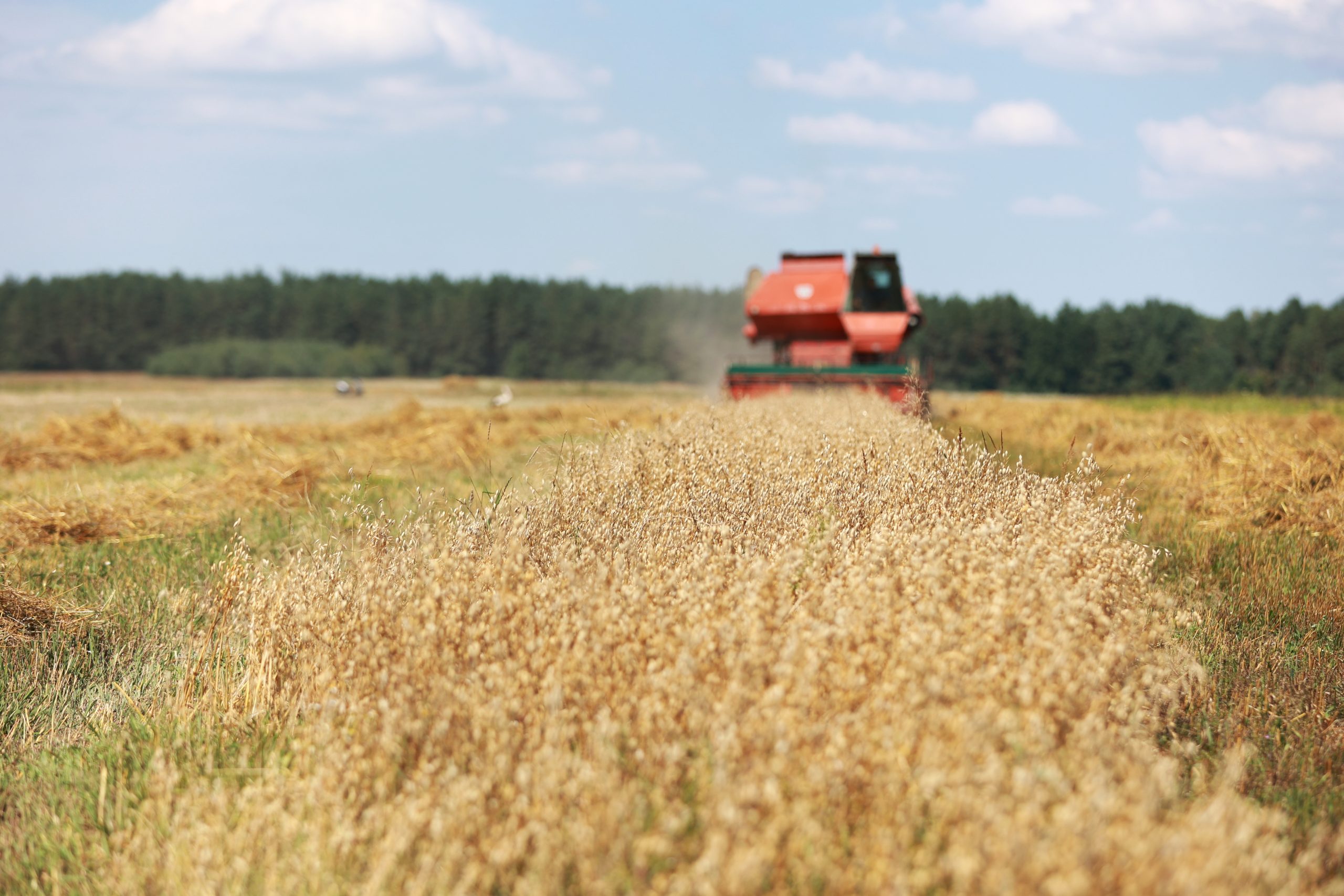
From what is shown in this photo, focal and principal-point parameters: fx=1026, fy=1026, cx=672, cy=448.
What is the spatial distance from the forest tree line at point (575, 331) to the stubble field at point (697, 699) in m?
65.8

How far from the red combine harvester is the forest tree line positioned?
5223 centimetres

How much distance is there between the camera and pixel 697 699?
9.36 feet

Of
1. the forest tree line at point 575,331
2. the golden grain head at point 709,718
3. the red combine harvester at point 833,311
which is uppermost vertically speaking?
the forest tree line at point 575,331

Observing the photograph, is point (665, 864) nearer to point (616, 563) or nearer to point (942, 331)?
point (616, 563)

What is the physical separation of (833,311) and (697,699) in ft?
48.4

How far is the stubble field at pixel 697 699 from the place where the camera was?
2426 mm

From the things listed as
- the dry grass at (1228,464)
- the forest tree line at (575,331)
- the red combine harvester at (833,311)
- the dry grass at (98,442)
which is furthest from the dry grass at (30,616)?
the forest tree line at (575,331)

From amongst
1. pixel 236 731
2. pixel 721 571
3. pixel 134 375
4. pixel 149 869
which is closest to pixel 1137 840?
pixel 721 571

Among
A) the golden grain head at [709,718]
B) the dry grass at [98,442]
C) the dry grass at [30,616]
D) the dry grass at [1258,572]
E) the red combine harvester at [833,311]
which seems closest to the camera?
the golden grain head at [709,718]

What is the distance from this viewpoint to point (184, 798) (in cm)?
307

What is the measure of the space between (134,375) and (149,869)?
82.7 meters

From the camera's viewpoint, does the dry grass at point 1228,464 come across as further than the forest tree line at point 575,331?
No

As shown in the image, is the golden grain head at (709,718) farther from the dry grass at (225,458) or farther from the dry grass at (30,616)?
the dry grass at (225,458)

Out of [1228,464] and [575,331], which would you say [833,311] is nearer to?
[1228,464]
